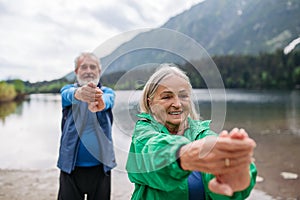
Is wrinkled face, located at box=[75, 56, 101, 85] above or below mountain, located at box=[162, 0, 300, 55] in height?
below

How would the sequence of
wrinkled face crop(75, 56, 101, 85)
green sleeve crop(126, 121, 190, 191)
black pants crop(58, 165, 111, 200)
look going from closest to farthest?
green sleeve crop(126, 121, 190, 191), wrinkled face crop(75, 56, 101, 85), black pants crop(58, 165, 111, 200)

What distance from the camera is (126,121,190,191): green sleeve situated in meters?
1.06

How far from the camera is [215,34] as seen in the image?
120438 mm

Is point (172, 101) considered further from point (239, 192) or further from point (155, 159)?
point (239, 192)

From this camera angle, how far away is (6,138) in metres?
14.4

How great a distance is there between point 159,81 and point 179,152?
616mm

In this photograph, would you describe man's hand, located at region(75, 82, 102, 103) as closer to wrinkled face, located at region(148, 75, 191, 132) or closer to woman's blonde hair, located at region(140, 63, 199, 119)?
woman's blonde hair, located at region(140, 63, 199, 119)

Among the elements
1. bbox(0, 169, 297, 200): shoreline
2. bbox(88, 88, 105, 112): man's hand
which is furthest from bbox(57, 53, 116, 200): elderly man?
bbox(0, 169, 297, 200): shoreline

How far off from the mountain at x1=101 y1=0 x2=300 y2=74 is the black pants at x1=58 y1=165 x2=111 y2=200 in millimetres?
1891

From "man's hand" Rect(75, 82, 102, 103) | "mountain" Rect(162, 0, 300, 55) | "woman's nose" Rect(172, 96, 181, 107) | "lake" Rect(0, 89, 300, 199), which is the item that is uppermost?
"mountain" Rect(162, 0, 300, 55)

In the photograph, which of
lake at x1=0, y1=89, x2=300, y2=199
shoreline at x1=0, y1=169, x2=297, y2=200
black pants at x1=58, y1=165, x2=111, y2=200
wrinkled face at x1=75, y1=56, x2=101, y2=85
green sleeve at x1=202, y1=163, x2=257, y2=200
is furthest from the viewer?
shoreline at x1=0, y1=169, x2=297, y2=200

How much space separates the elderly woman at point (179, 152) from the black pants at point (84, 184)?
1777mm

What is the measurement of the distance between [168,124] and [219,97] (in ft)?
1.23

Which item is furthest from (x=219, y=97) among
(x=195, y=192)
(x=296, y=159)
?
(x=296, y=159)
